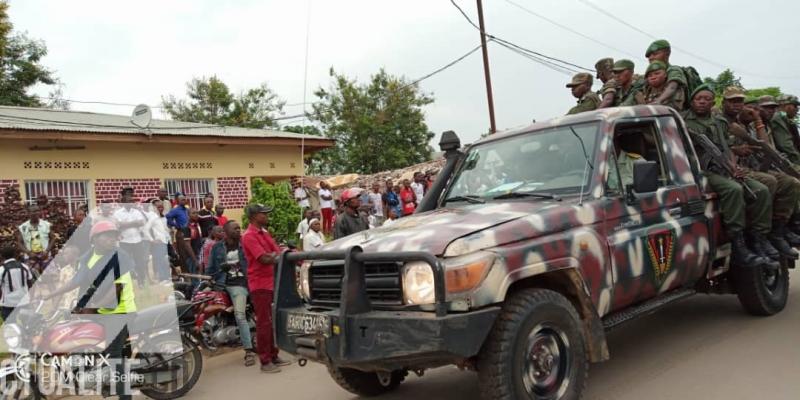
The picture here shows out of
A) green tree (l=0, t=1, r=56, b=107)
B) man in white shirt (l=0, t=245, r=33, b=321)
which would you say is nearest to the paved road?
man in white shirt (l=0, t=245, r=33, b=321)

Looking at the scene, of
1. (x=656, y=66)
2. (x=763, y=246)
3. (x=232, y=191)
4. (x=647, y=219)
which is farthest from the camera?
(x=232, y=191)

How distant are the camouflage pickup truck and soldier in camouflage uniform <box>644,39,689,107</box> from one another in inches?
23.1

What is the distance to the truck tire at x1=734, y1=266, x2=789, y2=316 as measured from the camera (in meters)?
5.64

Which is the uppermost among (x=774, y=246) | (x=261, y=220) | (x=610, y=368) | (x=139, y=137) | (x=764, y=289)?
(x=139, y=137)

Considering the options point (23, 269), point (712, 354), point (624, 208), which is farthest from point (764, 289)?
point (23, 269)

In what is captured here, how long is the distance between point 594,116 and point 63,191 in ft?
40.6

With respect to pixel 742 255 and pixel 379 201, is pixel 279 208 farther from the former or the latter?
pixel 742 255

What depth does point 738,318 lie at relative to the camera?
234 inches

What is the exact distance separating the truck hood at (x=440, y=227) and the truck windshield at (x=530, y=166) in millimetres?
270

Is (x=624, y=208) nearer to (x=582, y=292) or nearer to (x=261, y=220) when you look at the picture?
(x=582, y=292)

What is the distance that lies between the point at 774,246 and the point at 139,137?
1272 cm

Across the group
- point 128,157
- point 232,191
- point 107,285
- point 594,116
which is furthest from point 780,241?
point 232,191

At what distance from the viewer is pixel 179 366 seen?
5.55 metres

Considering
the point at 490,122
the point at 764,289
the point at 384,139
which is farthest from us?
the point at 384,139
